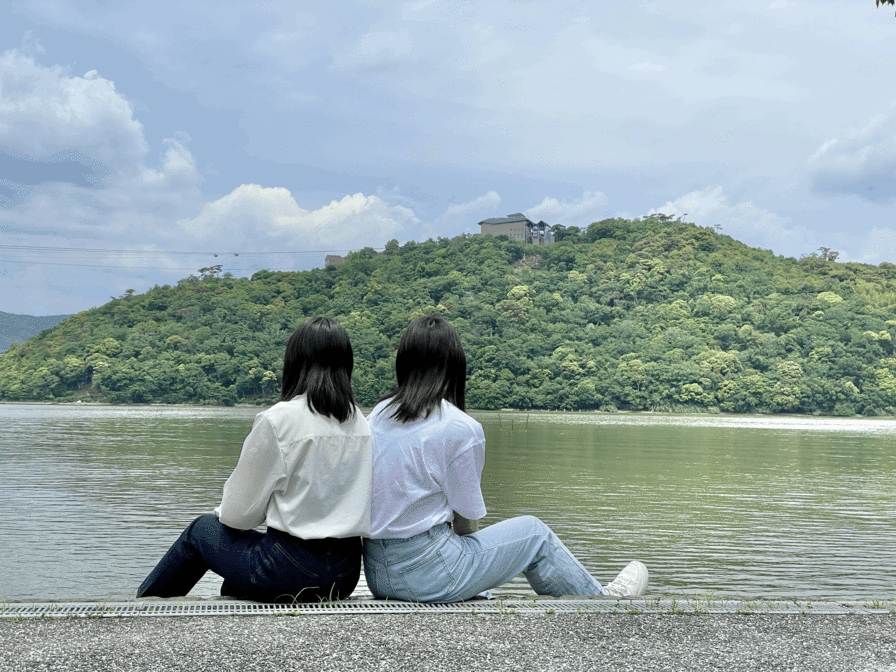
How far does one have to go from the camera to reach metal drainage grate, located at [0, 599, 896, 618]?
3.88m

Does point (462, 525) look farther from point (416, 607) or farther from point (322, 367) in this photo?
point (322, 367)

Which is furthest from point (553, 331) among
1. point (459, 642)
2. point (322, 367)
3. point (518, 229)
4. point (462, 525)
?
point (459, 642)

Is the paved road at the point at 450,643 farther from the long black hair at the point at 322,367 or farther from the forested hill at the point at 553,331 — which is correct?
the forested hill at the point at 553,331

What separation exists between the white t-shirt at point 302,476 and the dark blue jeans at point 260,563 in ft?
0.30

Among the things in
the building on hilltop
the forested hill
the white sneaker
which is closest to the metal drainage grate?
the white sneaker

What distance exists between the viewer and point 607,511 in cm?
1783

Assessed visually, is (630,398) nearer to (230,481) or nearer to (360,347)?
(360,347)

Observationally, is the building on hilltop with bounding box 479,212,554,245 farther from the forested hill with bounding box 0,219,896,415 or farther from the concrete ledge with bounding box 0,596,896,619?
the concrete ledge with bounding box 0,596,896,619

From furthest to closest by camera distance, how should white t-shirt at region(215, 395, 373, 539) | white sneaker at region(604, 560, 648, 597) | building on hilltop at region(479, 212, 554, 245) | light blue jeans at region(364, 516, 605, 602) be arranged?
building on hilltop at region(479, 212, 554, 245)
white sneaker at region(604, 560, 648, 597)
light blue jeans at region(364, 516, 605, 602)
white t-shirt at region(215, 395, 373, 539)

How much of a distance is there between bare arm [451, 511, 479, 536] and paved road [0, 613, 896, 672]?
0.42 m

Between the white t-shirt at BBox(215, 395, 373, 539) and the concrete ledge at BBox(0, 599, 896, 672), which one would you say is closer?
the concrete ledge at BBox(0, 599, 896, 672)

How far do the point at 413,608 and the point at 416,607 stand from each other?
0.08 ft

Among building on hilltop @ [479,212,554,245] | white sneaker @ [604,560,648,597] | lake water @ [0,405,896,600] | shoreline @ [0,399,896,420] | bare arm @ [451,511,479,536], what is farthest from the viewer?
building on hilltop @ [479,212,554,245]

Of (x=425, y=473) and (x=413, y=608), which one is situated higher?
(x=425, y=473)
